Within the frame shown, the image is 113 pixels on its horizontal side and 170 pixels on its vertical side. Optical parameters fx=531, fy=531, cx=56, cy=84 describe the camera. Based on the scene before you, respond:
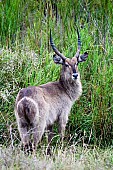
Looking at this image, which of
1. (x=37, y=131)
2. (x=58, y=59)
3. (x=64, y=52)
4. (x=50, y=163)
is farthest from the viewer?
(x=64, y=52)

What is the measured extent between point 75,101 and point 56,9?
9.43ft

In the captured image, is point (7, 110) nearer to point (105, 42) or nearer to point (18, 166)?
point (105, 42)

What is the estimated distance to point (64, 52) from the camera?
864cm

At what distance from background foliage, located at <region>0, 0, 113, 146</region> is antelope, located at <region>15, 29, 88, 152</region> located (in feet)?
0.83

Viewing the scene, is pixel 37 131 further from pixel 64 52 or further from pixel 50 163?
pixel 64 52

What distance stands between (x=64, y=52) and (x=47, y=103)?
1.98 m

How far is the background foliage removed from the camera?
7.76 metres

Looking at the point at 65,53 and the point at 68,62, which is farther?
the point at 65,53

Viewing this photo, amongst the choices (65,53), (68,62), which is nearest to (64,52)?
(65,53)

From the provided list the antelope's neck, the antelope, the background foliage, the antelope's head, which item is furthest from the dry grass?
the antelope's neck

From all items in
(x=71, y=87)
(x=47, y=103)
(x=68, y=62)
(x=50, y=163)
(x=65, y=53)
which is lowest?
(x=50, y=163)

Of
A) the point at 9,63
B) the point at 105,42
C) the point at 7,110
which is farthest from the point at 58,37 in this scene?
the point at 7,110

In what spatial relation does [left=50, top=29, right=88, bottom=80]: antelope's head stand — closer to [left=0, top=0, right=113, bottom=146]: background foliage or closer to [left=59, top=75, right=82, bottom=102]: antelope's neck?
[left=59, top=75, right=82, bottom=102]: antelope's neck

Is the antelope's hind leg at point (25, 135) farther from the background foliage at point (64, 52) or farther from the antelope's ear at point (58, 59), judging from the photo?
the antelope's ear at point (58, 59)
